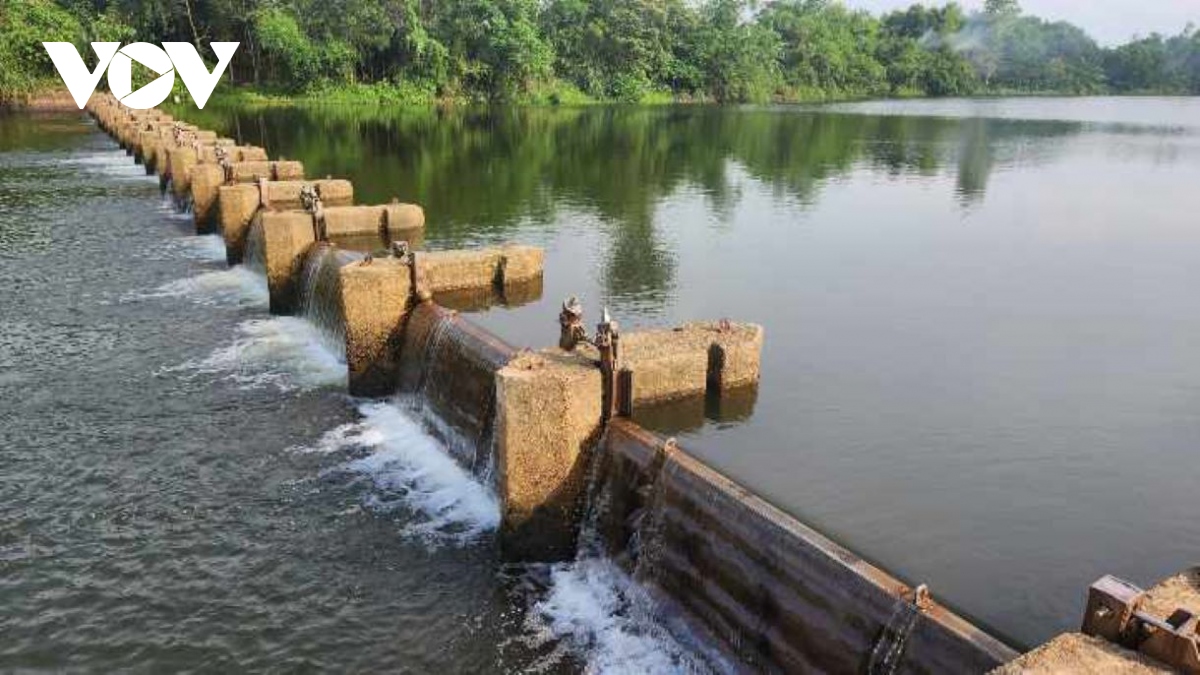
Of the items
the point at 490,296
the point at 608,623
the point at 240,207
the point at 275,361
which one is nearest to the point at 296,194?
the point at 240,207

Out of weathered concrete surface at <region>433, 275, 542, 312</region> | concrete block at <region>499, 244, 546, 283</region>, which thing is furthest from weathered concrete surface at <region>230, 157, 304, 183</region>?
weathered concrete surface at <region>433, 275, 542, 312</region>

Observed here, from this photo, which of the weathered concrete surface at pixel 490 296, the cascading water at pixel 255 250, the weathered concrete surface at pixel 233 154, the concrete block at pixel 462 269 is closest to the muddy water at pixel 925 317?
the weathered concrete surface at pixel 490 296

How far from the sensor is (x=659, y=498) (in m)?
9.71

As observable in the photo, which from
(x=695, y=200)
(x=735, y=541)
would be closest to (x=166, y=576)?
(x=735, y=541)

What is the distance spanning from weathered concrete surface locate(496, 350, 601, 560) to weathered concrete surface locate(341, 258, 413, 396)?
17.8ft

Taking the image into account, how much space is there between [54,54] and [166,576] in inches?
2356

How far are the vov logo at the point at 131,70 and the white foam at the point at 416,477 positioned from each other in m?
53.2

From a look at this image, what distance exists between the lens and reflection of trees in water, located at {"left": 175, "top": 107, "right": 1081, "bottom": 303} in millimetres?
28391

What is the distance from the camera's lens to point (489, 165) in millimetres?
40906

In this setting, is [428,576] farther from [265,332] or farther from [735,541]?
[265,332]

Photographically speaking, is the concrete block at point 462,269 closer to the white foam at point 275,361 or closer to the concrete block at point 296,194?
the white foam at point 275,361

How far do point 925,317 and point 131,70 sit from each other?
72.3 meters

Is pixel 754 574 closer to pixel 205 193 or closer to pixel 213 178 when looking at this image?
pixel 205 193

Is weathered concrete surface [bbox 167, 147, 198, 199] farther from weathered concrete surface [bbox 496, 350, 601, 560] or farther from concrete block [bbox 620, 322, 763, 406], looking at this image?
weathered concrete surface [bbox 496, 350, 601, 560]
